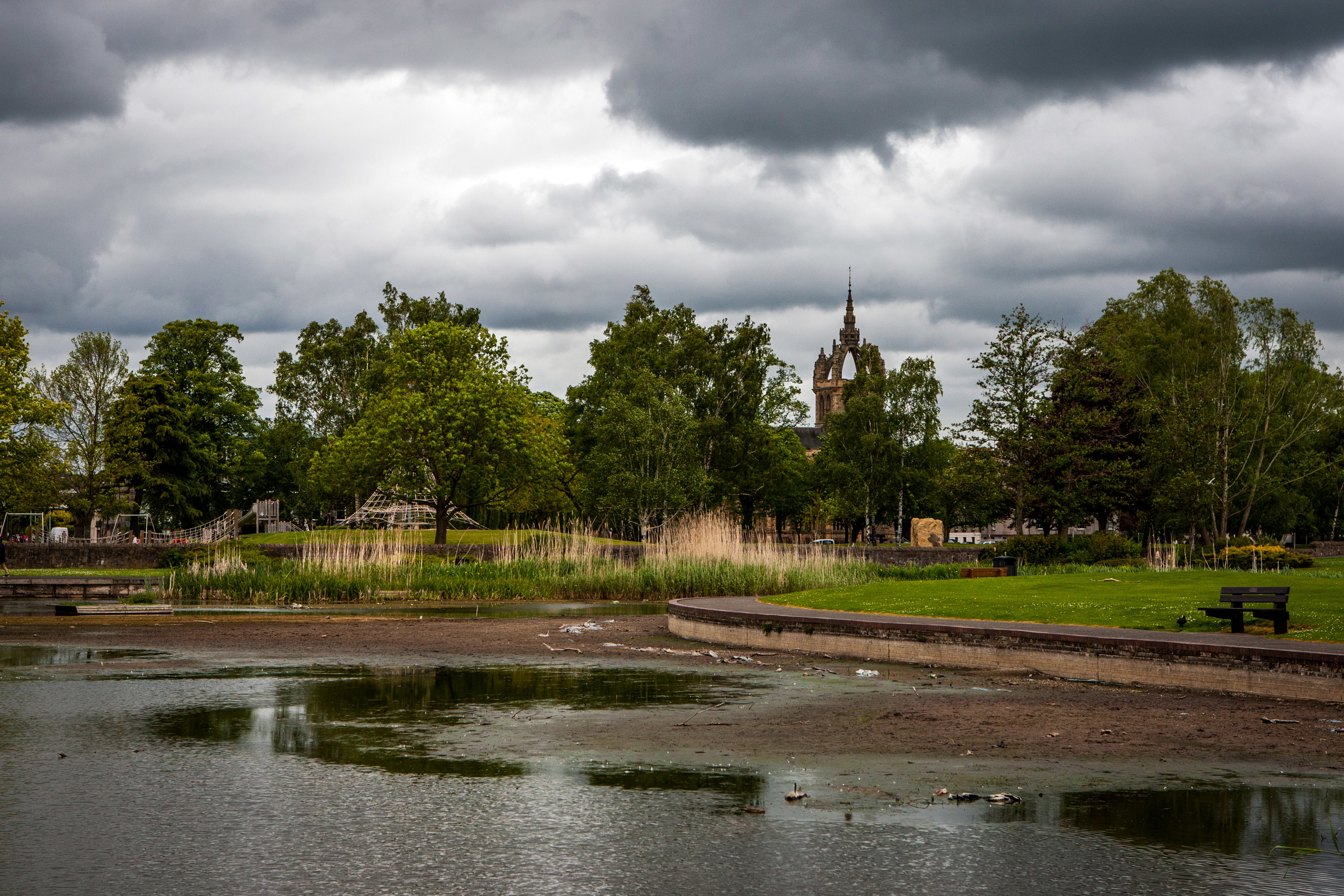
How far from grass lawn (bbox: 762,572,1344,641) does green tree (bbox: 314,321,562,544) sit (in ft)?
94.1

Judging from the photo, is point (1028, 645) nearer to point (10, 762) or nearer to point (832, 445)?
point (10, 762)

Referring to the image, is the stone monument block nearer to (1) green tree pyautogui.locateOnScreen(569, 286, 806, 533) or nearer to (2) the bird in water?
(1) green tree pyautogui.locateOnScreen(569, 286, 806, 533)

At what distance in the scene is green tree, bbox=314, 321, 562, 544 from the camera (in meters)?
52.8

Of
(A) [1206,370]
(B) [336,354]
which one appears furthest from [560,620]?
(B) [336,354]

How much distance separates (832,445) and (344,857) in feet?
239

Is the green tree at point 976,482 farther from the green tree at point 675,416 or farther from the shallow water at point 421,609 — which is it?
the shallow water at point 421,609

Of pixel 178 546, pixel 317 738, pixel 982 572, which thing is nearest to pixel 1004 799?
pixel 317 738

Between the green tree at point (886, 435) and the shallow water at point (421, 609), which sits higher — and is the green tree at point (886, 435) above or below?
above

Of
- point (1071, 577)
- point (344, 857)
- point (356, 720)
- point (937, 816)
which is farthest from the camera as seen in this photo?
point (1071, 577)

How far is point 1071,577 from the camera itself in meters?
25.8

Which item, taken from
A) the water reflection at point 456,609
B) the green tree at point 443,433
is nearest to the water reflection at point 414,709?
the water reflection at point 456,609

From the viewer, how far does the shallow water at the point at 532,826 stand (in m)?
6.12

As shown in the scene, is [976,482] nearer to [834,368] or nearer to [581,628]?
[581,628]

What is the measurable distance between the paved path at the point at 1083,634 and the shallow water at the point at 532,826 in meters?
5.03
